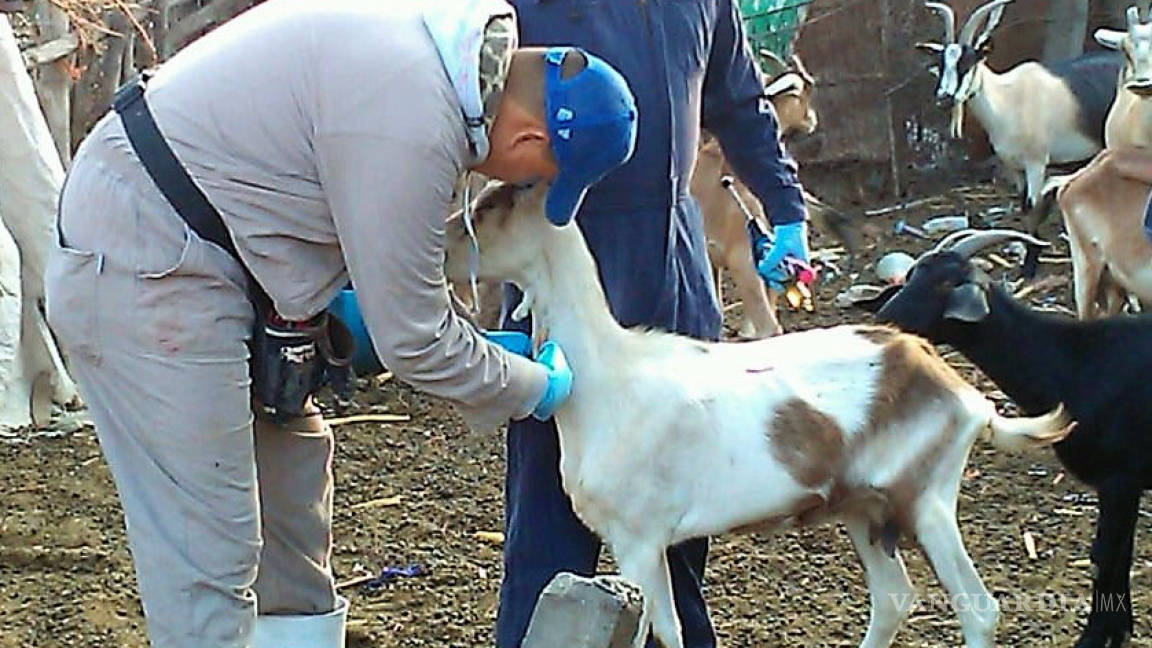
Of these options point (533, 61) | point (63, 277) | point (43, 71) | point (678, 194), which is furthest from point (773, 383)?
point (43, 71)

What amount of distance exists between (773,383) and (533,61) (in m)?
1.18

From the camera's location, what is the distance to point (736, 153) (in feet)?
12.0

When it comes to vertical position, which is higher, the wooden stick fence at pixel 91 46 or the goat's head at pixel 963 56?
the wooden stick fence at pixel 91 46

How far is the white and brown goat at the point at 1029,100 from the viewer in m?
10.6

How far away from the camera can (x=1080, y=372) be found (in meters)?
4.36

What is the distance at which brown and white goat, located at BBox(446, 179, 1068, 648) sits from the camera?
11.0 ft

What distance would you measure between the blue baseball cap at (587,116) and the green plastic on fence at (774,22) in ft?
29.2

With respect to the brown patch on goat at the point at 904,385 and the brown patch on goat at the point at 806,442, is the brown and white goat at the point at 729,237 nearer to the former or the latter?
the brown patch on goat at the point at 904,385

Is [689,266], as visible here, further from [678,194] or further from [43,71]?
[43,71]

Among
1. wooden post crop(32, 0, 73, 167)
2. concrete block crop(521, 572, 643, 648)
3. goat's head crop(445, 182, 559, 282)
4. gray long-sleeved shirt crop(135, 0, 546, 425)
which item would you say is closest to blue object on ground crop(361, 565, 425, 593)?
goat's head crop(445, 182, 559, 282)

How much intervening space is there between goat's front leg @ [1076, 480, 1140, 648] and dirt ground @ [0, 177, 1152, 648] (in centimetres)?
16

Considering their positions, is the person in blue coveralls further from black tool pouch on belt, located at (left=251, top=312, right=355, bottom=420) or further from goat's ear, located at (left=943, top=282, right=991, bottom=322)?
goat's ear, located at (left=943, top=282, right=991, bottom=322)

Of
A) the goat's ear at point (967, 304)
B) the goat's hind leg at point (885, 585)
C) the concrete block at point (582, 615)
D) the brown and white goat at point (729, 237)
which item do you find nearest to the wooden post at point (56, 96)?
the brown and white goat at point (729, 237)

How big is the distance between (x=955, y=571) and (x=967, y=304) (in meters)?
1.10
